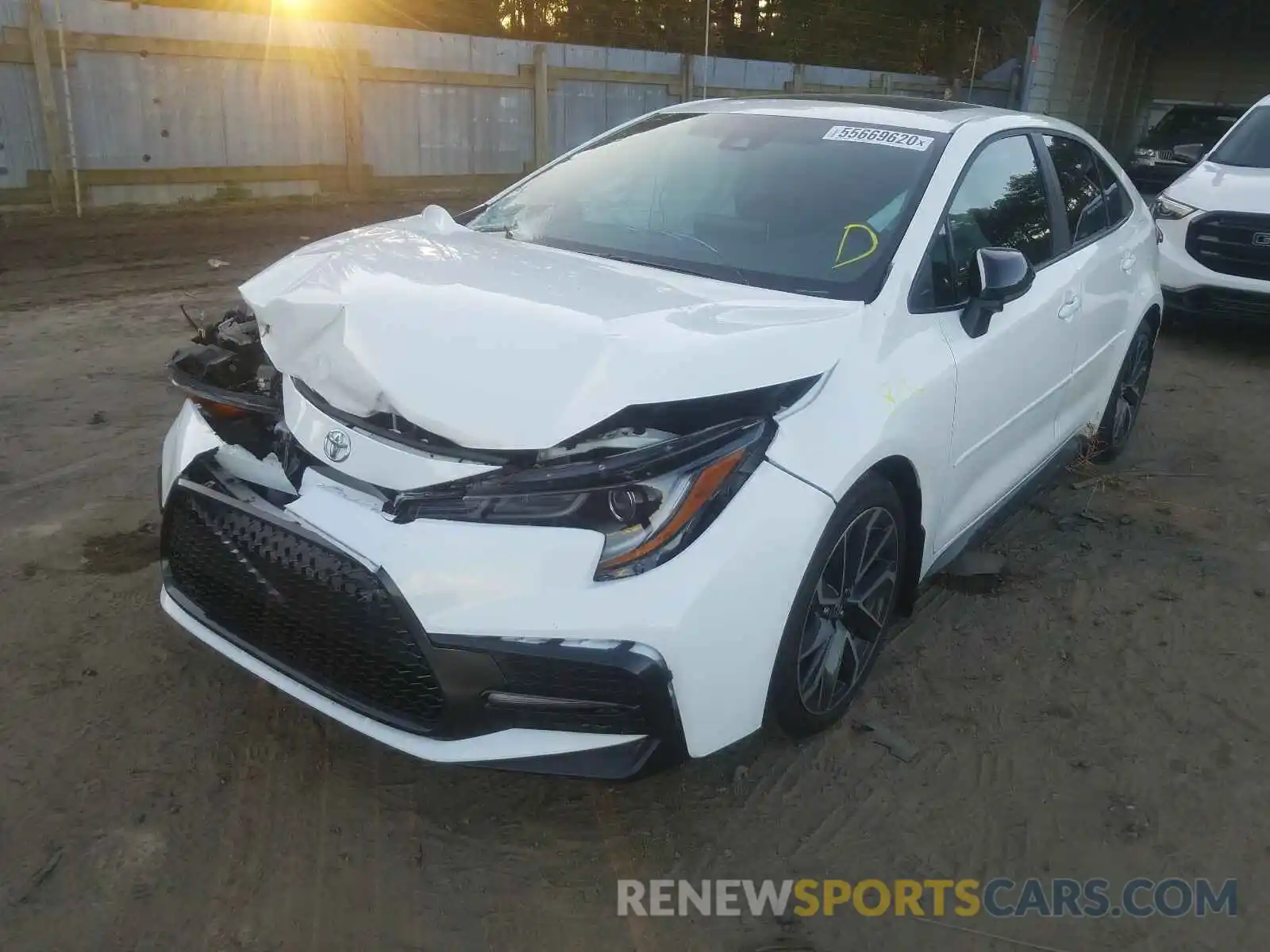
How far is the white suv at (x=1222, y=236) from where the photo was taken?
7.24 m

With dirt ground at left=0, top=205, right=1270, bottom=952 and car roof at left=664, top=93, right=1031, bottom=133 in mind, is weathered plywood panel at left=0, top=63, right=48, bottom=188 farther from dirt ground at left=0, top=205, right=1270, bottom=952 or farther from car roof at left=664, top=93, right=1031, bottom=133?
car roof at left=664, top=93, right=1031, bottom=133

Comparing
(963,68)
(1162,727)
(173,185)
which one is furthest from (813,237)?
(963,68)

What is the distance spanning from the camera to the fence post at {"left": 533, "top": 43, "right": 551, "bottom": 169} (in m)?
15.4

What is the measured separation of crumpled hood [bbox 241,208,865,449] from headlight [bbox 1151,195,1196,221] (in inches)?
237

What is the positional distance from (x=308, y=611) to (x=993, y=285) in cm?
215

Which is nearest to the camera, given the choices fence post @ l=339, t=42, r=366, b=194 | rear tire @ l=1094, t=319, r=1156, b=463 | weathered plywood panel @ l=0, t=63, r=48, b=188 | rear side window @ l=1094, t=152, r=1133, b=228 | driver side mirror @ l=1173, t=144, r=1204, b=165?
rear side window @ l=1094, t=152, r=1133, b=228

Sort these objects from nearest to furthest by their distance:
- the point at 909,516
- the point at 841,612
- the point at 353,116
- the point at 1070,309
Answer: the point at 841,612 → the point at 909,516 → the point at 1070,309 → the point at 353,116

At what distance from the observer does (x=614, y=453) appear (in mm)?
2402

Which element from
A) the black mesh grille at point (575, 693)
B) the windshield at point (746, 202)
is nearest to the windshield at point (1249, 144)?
the windshield at point (746, 202)

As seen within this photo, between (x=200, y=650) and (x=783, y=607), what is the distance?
6.16 ft

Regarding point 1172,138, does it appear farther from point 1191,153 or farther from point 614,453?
point 614,453

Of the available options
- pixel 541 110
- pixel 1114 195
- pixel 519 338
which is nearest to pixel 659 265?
pixel 519 338

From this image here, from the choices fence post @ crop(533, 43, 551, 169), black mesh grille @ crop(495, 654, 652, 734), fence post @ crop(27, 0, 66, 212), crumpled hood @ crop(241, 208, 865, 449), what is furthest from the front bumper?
fence post @ crop(533, 43, 551, 169)

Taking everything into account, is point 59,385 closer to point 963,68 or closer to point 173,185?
point 173,185
